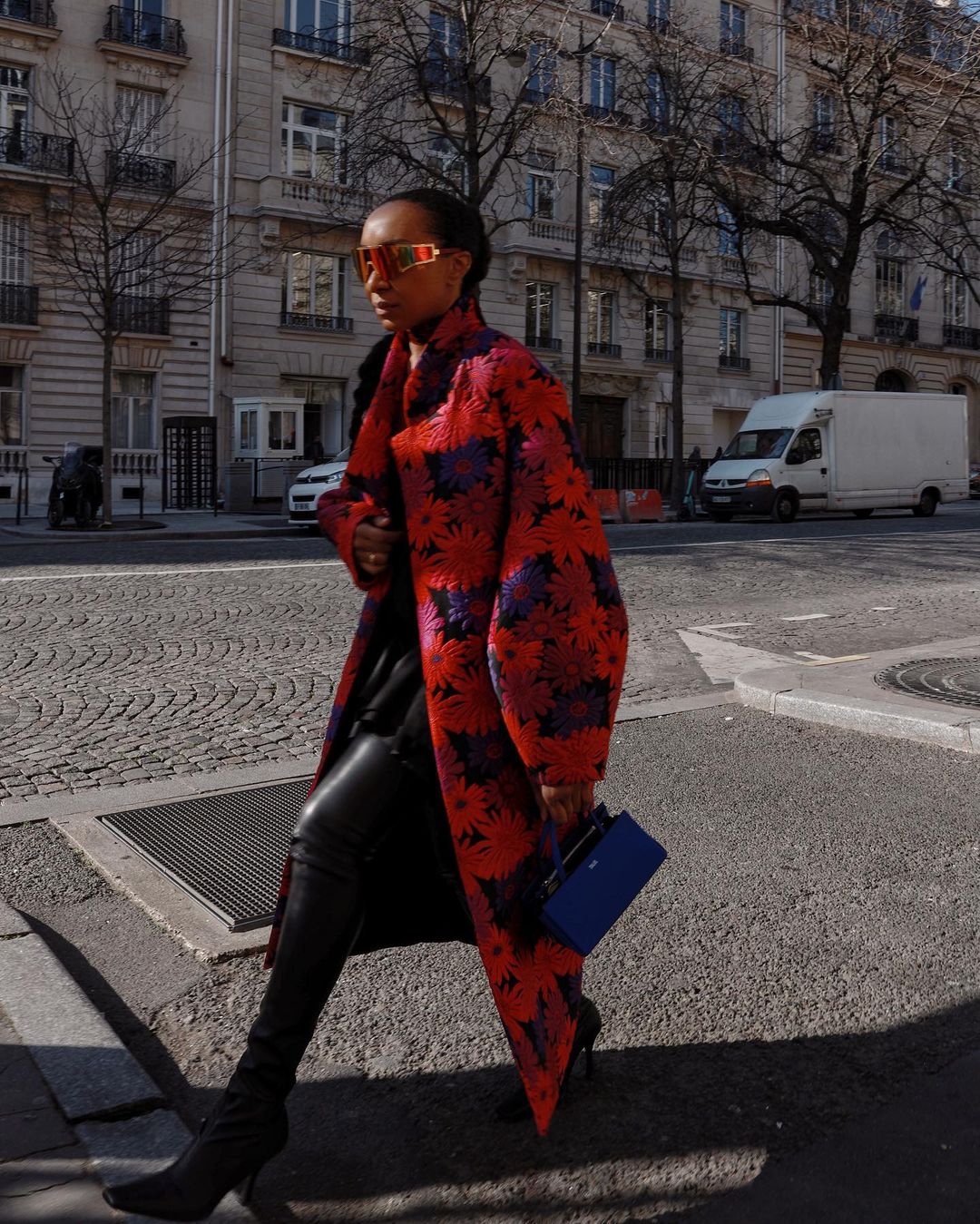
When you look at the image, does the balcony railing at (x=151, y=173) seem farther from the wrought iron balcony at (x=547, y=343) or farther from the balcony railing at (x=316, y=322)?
the wrought iron balcony at (x=547, y=343)

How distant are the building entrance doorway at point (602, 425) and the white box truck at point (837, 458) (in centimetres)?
1168

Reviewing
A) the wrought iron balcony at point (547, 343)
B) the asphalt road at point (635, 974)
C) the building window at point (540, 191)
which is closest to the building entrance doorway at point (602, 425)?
the wrought iron balcony at point (547, 343)

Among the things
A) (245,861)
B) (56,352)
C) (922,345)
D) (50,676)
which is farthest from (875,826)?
(922,345)

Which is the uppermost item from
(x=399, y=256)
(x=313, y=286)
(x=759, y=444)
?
(x=313, y=286)

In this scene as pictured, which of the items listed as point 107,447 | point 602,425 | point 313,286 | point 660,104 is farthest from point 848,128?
point 107,447

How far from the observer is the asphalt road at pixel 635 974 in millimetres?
2342

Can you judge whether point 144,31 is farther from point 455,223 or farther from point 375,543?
point 375,543

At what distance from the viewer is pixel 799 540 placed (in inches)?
683

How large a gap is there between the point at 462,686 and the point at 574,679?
191 mm

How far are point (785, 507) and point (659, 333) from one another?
15.9m

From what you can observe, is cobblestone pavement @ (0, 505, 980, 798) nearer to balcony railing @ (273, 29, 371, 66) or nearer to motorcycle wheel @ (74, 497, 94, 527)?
motorcycle wheel @ (74, 497, 94, 527)

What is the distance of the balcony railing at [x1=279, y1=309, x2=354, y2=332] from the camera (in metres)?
31.7

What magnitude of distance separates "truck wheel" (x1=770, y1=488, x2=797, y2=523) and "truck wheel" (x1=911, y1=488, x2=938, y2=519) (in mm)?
3799

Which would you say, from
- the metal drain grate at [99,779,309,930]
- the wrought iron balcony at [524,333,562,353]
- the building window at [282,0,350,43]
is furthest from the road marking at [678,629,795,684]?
the wrought iron balcony at [524,333,562,353]
